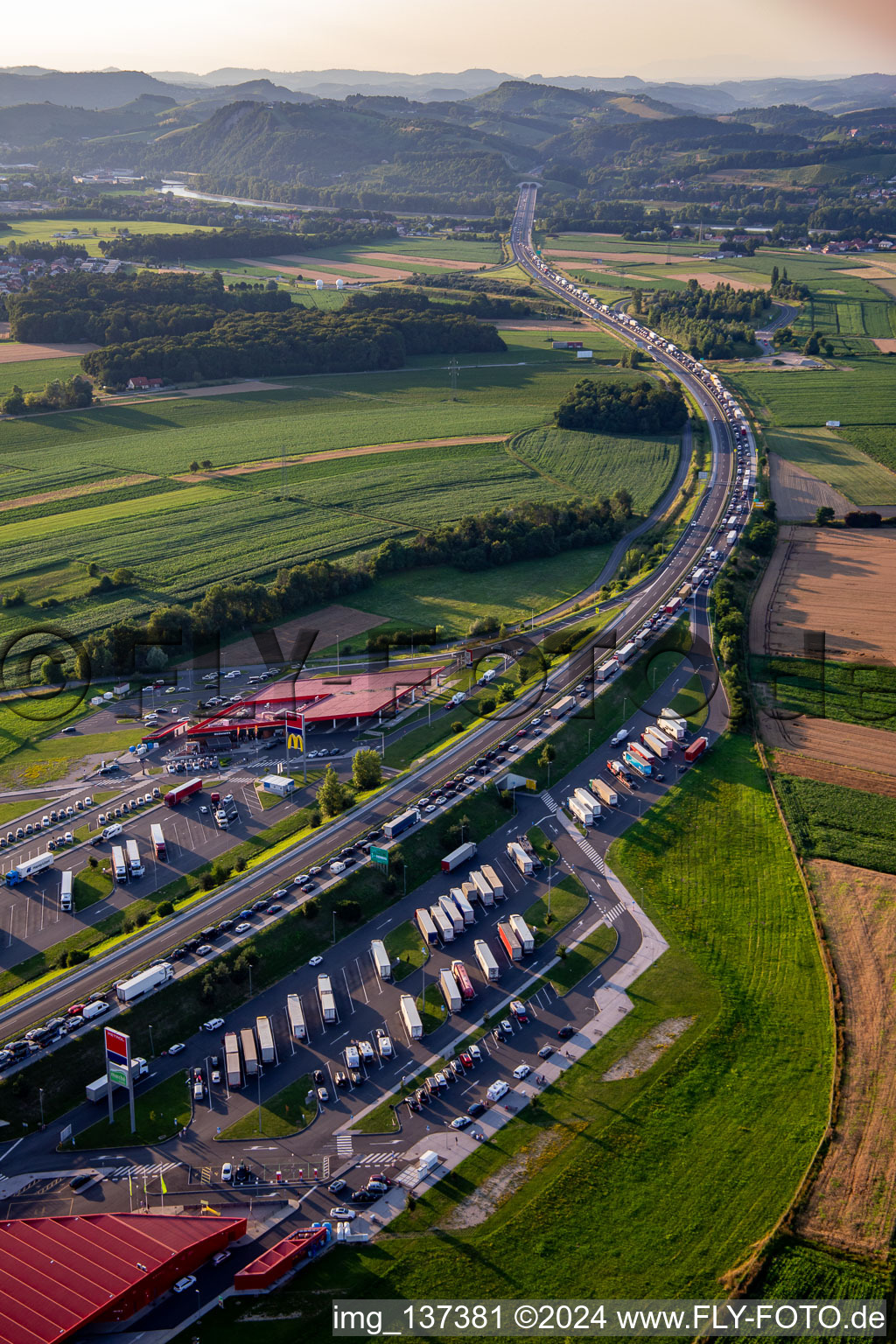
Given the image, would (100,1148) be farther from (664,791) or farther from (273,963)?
(664,791)

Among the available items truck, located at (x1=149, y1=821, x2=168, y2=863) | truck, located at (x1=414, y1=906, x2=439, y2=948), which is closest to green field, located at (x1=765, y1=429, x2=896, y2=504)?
truck, located at (x1=414, y1=906, x2=439, y2=948)

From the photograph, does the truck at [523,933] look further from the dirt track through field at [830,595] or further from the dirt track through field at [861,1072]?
the dirt track through field at [830,595]

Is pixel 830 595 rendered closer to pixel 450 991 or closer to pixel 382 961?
pixel 450 991

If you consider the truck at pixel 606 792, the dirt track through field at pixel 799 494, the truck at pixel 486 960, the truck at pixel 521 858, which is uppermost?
the dirt track through field at pixel 799 494

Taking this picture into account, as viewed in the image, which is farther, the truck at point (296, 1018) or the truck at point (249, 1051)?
the truck at point (296, 1018)

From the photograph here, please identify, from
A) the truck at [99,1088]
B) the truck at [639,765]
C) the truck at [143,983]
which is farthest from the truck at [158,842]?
the truck at [639,765]

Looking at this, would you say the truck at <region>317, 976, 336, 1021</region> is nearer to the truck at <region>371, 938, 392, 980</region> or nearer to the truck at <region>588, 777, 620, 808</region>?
the truck at <region>371, 938, 392, 980</region>

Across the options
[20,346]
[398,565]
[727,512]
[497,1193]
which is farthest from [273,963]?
[20,346]
